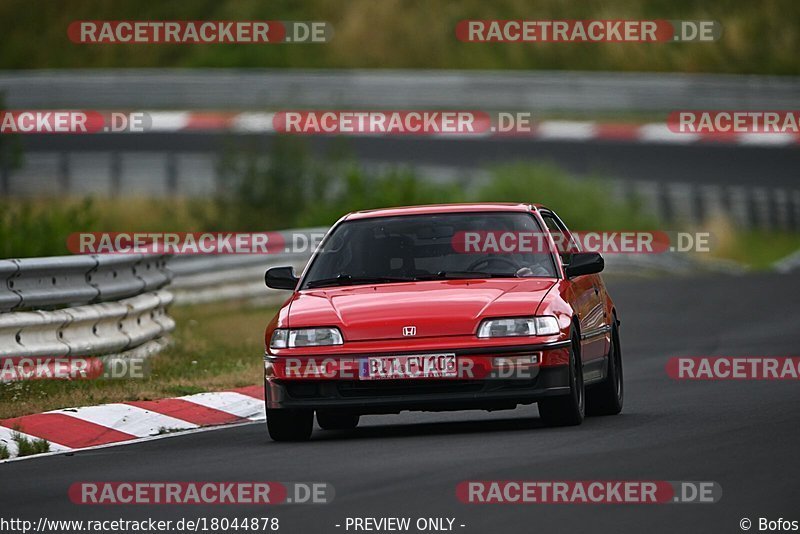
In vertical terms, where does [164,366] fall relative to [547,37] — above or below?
below

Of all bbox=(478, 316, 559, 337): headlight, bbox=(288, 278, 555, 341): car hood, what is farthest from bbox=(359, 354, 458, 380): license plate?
bbox=(478, 316, 559, 337): headlight

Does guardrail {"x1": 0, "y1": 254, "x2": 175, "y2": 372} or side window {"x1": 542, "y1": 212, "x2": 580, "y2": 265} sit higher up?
side window {"x1": 542, "y1": 212, "x2": 580, "y2": 265}

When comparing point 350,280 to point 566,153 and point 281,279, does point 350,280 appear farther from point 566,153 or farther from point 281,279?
point 566,153

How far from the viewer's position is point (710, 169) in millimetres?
41469

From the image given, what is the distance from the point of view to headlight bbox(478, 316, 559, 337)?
10.8m

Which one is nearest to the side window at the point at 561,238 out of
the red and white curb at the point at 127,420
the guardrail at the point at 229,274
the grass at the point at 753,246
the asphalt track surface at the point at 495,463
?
the asphalt track surface at the point at 495,463

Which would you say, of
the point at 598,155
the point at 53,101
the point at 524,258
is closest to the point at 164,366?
the point at 524,258

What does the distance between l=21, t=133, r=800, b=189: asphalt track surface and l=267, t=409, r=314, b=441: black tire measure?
28.6m

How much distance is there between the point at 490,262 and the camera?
11.8 m

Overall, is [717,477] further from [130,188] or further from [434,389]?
[130,188]

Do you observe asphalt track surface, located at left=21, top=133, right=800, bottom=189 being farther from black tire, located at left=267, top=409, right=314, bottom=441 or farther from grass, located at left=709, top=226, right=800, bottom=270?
black tire, located at left=267, top=409, right=314, bottom=441

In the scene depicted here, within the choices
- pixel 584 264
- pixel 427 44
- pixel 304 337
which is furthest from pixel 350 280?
pixel 427 44

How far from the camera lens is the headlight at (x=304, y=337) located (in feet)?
36.0

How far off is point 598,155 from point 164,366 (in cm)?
2716
